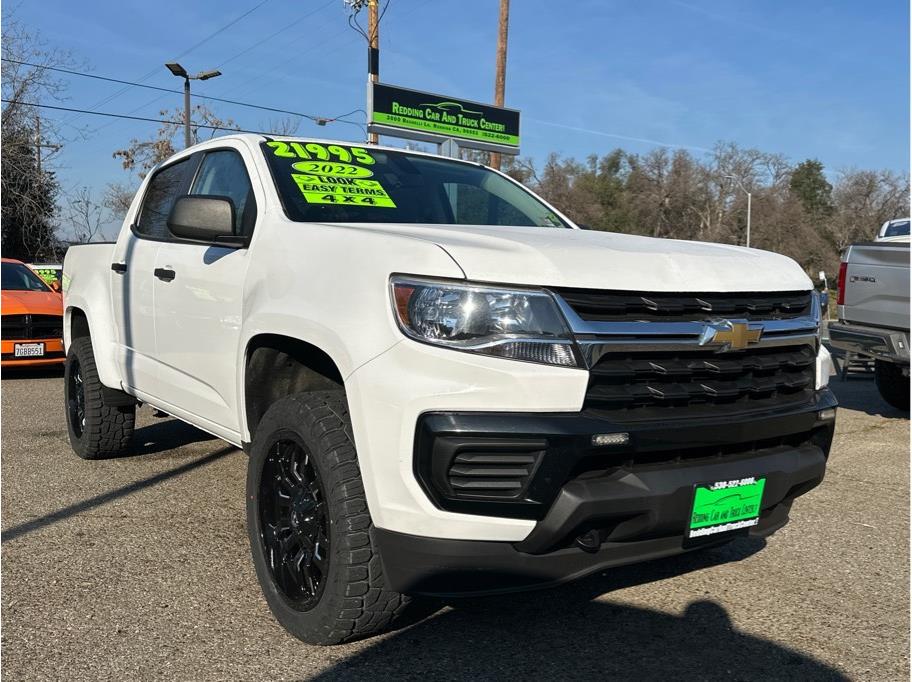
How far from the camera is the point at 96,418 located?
525cm

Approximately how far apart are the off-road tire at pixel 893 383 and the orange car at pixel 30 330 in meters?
8.91

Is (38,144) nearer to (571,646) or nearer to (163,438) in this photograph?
(163,438)

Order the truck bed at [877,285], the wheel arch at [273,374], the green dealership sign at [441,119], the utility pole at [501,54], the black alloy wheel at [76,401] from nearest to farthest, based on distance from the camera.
Answer: 1. the wheel arch at [273,374]
2. the black alloy wheel at [76,401]
3. the truck bed at [877,285]
4. the green dealership sign at [441,119]
5. the utility pole at [501,54]

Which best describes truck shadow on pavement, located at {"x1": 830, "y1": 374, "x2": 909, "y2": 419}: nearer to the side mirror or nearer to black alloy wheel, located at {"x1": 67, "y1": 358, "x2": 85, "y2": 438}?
the side mirror

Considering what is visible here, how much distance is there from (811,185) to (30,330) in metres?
84.1

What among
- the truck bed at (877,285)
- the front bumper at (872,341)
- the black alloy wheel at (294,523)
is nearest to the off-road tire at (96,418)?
the black alloy wheel at (294,523)

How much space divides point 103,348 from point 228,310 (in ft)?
6.44

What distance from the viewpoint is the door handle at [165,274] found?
399 centimetres

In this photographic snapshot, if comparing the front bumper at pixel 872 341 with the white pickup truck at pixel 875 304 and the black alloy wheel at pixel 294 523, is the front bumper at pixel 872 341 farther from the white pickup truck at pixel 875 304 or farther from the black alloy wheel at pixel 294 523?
the black alloy wheel at pixel 294 523

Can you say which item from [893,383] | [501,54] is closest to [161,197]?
[893,383]

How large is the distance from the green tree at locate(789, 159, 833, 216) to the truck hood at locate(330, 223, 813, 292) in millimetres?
84638

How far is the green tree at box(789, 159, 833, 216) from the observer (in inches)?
3194

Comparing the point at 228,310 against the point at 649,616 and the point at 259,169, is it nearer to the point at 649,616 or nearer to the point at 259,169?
the point at 259,169

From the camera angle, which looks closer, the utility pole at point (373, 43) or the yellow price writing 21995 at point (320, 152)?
the yellow price writing 21995 at point (320, 152)
